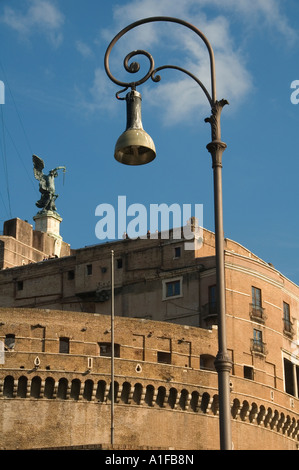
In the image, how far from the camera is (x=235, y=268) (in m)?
69.8

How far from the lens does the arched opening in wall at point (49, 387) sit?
199ft

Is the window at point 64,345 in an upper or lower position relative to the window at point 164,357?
upper

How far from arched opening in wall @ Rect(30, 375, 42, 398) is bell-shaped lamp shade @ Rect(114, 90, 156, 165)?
38.1m

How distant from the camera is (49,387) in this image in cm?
6059

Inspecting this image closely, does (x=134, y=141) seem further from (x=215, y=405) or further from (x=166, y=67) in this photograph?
(x=215, y=405)

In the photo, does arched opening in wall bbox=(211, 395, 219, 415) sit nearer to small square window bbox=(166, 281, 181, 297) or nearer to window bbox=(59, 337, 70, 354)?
small square window bbox=(166, 281, 181, 297)

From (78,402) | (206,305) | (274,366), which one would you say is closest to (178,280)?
(206,305)

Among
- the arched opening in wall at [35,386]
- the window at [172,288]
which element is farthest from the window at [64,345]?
the window at [172,288]

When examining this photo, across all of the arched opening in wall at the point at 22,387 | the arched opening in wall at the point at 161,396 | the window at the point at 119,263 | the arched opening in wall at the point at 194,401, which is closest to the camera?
the arched opening in wall at the point at 22,387

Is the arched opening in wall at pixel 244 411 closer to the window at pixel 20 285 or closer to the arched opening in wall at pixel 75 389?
the arched opening in wall at pixel 75 389

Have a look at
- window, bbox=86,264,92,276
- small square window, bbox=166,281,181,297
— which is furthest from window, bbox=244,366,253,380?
window, bbox=86,264,92,276

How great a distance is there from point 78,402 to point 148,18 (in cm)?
4157

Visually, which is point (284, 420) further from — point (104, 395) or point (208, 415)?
point (104, 395)

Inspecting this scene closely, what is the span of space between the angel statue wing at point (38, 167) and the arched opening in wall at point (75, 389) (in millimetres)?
48182
